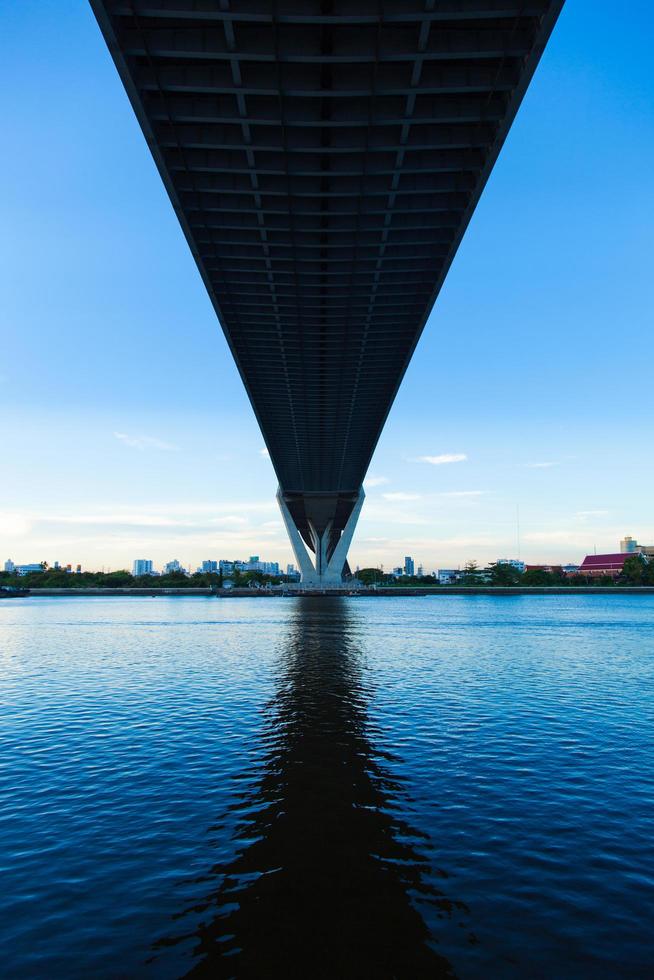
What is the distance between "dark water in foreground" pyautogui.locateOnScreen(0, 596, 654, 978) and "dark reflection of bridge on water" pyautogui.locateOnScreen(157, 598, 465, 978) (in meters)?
0.03

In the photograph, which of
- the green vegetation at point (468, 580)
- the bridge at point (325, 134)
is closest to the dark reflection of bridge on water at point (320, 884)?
the bridge at point (325, 134)

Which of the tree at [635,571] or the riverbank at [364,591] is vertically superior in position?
the tree at [635,571]

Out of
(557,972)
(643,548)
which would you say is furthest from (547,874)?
(643,548)

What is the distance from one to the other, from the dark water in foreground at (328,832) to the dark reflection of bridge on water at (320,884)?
0.10ft

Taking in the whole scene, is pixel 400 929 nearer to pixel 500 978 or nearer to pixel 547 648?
pixel 500 978

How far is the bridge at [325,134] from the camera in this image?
1795 cm

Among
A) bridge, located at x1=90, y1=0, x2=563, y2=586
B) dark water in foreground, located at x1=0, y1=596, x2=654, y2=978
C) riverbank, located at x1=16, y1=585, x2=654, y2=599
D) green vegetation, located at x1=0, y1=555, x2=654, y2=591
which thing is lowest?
dark water in foreground, located at x1=0, y1=596, x2=654, y2=978

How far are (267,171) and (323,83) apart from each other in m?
4.25

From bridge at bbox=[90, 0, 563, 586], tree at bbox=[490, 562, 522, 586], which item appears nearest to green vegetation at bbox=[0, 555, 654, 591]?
tree at bbox=[490, 562, 522, 586]

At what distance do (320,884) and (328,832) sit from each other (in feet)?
5.29

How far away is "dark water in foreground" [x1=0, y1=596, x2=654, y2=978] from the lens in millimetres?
5891

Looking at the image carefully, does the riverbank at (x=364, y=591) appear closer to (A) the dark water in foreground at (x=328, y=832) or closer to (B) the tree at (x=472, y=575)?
(B) the tree at (x=472, y=575)

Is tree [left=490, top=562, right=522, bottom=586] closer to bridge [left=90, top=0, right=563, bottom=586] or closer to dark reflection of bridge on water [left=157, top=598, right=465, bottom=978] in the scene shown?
bridge [left=90, top=0, right=563, bottom=586]

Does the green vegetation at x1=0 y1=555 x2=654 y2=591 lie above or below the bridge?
below
